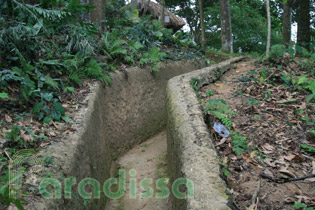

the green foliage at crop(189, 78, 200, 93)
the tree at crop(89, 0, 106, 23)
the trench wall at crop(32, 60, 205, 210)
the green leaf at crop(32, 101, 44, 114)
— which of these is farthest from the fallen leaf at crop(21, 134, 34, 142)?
the tree at crop(89, 0, 106, 23)

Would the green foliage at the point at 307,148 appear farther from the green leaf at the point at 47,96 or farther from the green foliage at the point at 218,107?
the green leaf at the point at 47,96

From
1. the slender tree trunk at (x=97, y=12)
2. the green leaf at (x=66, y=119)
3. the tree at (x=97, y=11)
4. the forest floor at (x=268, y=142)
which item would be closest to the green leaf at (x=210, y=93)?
the forest floor at (x=268, y=142)

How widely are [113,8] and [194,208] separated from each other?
8728 millimetres

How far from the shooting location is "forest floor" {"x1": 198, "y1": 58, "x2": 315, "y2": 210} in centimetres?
244

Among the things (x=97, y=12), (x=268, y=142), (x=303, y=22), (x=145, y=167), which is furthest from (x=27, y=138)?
(x=303, y=22)

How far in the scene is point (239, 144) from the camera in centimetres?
312

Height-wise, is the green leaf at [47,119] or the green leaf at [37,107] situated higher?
the green leaf at [37,107]

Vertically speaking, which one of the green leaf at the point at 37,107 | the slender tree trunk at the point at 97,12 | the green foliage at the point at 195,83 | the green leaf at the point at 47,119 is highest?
the slender tree trunk at the point at 97,12

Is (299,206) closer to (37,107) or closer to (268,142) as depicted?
(268,142)

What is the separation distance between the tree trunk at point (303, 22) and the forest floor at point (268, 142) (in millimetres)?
2668

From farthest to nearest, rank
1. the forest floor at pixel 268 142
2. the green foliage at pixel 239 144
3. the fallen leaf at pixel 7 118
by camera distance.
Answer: the fallen leaf at pixel 7 118
the green foliage at pixel 239 144
the forest floor at pixel 268 142

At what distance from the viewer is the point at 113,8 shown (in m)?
9.55

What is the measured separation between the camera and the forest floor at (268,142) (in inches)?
95.9

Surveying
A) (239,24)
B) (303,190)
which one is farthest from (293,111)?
(239,24)
